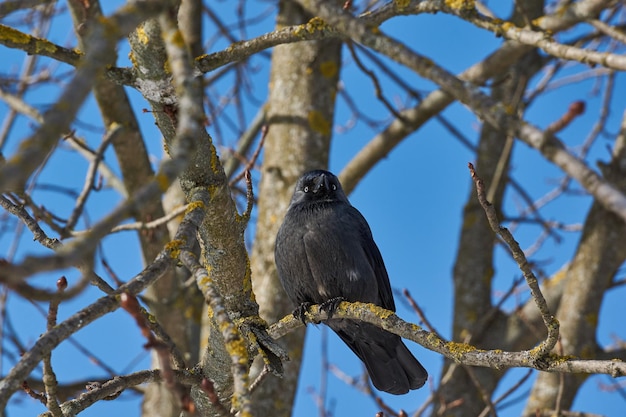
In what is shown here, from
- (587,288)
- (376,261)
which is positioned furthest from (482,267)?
(376,261)

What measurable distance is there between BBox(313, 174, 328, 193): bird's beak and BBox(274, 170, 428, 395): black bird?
0.35ft

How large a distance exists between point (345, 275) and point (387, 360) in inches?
24.2

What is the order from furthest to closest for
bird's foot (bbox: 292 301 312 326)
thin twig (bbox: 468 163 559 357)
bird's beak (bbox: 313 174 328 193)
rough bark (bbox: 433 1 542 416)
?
1. rough bark (bbox: 433 1 542 416)
2. bird's beak (bbox: 313 174 328 193)
3. bird's foot (bbox: 292 301 312 326)
4. thin twig (bbox: 468 163 559 357)

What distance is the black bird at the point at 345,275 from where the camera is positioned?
414 cm

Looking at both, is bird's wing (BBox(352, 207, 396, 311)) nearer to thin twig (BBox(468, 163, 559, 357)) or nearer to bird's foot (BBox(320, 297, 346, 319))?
bird's foot (BBox(320, 297, 346, 319))

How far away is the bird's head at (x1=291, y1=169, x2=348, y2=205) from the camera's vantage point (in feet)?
15.1

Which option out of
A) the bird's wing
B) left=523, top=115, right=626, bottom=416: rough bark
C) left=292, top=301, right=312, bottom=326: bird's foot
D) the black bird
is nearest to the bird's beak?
the black bird

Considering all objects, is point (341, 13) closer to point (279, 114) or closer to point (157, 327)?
point (157, 327)

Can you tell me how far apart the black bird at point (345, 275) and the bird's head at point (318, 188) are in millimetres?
88

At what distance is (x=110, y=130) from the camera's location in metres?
5.04

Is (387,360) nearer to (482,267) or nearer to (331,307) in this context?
(331,307)

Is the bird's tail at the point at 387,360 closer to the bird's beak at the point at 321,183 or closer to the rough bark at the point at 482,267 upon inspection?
the bird's beak at the point at 321,183

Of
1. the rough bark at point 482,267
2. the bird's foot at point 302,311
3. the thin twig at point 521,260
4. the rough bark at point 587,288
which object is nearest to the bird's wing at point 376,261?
the bird's foot at point 302,311

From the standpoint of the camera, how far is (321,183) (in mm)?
4582
